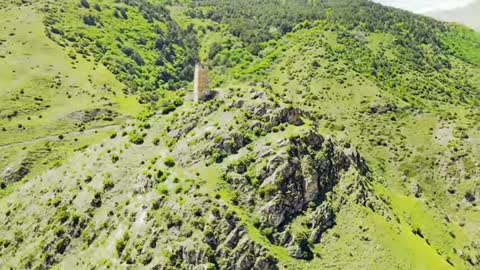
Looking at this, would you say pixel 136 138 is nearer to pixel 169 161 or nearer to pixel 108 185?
pixel 108 185

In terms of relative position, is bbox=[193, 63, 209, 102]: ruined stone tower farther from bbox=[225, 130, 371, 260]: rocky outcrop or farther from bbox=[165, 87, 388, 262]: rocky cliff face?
bbox=[225, 130, 371, 260]: rocky outcrop

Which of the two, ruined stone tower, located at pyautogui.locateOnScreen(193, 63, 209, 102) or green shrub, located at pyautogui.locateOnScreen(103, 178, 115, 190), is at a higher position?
ruined stone tower, located at pyautogui.locateOnScreen(193, 63, 209, 102)

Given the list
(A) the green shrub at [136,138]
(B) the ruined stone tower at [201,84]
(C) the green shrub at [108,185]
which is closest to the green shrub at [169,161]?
(C) the green shrub at [108,185]

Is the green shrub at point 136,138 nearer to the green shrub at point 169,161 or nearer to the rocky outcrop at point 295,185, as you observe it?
the green shrub at point 169,161

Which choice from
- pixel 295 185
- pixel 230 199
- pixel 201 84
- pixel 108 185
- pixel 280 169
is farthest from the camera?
pixel 201 84

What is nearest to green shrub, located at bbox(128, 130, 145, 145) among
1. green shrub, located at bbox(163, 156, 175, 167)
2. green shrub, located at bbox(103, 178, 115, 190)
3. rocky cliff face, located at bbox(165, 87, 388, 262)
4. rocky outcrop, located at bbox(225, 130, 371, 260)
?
rocky cliff face, located at bbox(165, 87, 388, 262)

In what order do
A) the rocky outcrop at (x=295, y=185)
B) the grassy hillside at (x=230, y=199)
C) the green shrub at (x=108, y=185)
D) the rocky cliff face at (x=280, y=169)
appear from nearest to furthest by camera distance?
the grassy hillside at (x=230, y=199) → the rocky outcrop at (x=295, y=185) → the rocky cliff face at (x=280, y=169) → the green shrub at (x=108, y=185)

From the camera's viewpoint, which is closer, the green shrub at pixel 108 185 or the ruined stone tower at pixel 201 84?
the green shrub at pixel 108 185

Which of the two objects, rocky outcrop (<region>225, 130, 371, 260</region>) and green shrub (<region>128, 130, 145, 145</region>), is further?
green shrub (<region>128, 130, 145, 145</region>)

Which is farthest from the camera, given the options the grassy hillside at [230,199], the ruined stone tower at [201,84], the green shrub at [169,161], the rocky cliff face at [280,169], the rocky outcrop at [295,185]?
the ruined stone tower at [201,84]

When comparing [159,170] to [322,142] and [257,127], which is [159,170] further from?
[322,142]

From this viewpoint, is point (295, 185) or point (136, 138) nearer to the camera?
point (295, 185)

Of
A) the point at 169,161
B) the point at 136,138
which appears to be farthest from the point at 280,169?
the point at 136,138
